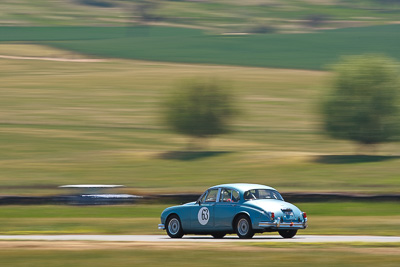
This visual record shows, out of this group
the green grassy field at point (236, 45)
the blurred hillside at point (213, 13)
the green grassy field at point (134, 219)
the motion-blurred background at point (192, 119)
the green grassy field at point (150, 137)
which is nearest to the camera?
the green grassy field at point (134, 219)

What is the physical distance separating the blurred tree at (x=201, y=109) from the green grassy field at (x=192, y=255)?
38.1 m

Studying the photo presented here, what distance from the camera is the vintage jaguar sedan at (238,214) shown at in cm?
1838

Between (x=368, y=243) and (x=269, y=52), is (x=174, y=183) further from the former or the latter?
(x=269, y=52)

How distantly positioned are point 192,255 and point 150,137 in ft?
146

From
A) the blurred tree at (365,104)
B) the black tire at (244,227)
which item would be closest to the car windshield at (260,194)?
the black tire at (244,227)

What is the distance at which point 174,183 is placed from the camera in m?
39.1

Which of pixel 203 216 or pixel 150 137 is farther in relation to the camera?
pixel 150 137

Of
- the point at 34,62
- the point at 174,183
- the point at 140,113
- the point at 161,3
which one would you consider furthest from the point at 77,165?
the point at 161,3

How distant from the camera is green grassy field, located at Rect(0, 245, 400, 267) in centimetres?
1416

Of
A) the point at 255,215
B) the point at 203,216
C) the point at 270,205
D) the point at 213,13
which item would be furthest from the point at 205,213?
the point at 213,13

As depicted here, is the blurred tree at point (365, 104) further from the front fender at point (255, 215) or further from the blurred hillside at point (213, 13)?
the blurred hillside at point (213, 13)

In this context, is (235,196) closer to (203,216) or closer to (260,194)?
(260,194)

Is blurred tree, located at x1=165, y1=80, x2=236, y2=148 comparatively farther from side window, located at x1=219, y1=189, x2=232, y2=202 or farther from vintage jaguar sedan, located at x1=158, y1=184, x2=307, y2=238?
side window, located at x1=219, y1=189, x2=232, y2=202

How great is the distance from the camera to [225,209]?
19031 mm
